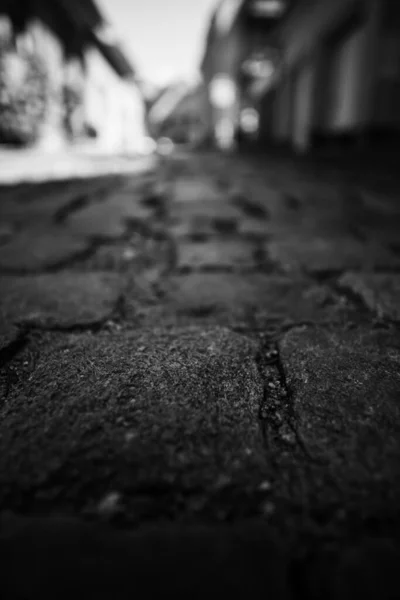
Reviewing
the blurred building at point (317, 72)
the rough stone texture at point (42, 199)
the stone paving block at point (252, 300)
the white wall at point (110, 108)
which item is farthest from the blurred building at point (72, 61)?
the stone paving block at point (252, 300)

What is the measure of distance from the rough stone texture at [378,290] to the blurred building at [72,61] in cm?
658

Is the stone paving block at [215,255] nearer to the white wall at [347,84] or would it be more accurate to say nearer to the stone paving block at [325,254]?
the stone paving block at [325,254]

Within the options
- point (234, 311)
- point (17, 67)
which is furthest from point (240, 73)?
point (234, 311)

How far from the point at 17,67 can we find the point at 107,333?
21.6 feet

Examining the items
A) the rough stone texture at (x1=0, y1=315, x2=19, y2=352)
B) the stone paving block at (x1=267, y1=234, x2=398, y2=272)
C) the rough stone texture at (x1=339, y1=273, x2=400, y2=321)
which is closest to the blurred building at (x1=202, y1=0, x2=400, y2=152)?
the stone paving block at (x1=267, y1=234, x2=398, y2=272)

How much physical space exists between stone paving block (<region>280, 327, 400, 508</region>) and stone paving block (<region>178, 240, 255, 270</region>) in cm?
59

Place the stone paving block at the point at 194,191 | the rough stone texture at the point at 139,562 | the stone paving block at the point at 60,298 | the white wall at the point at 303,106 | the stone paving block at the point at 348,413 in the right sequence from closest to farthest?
the rough stone texture at the point at 139,562
the stone paving block at the point at 348,413
the stone paving block at the point at 60,298
the stone paving block at the point at 194,191
the white wall at the point at 303,106

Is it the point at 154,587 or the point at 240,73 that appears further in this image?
the point at 240,73

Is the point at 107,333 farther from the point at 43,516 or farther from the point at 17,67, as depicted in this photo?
the point at 17,67

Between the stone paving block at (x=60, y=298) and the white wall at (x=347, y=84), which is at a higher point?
the white wall at (x=347, y=84)

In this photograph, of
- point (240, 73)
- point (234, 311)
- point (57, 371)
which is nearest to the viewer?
point (57, 371)

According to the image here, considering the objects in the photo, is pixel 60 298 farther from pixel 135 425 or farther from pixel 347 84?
pixel 347 84

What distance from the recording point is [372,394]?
0.66m

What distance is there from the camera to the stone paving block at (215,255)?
142cm
